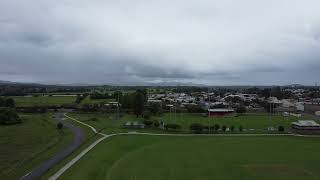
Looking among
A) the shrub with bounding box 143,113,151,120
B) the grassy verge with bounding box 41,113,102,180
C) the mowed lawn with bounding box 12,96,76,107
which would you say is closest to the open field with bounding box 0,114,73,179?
the grassy verge with bounding box 41,113,102,180

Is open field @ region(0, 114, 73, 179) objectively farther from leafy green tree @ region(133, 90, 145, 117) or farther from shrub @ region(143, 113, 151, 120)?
leafy green tree @ region(133, 90, 145, 117)

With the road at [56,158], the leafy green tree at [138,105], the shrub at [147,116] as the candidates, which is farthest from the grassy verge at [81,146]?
the leafy green tree at [138,105]

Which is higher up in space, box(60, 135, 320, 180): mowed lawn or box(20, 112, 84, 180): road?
box(20, 112, 84, 180): road

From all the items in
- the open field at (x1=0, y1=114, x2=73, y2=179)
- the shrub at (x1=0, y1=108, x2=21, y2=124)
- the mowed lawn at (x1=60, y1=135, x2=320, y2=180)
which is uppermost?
the shrub at (x1=0, y1=108, x2=21, y2=124)

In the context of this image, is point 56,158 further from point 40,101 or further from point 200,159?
point 40,101

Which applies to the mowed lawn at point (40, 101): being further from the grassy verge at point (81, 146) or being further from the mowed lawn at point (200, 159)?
the mowed lawn at point (200, 159)

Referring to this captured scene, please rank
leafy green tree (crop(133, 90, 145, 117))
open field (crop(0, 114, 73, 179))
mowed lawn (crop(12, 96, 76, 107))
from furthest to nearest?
1. mowed lawn (crop(12, 96, 76, 107))
2. leafy green tree (crop(133, 90, 145, 117))
3. open field (crop(0, 114, 73, 179))
